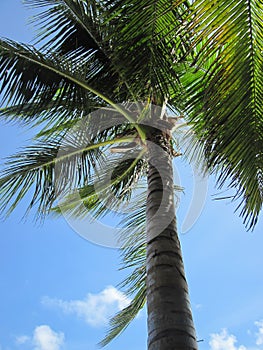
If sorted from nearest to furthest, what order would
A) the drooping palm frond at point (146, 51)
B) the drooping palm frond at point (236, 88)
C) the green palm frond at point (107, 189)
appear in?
1. the drooping palm frond at point (236, 88)
2. the drooping palm frond at point (146, 51)
3. the green palm frond at point (107, 189)

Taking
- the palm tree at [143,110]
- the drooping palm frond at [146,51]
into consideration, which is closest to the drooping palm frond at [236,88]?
the palm tree at [143,110]

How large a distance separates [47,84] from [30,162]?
1196 mm

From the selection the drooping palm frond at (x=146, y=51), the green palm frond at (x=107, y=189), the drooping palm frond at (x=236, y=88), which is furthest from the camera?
the green palm frond at (x=107, y=189)

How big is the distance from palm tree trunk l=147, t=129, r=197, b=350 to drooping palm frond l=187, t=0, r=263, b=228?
0.69 meters

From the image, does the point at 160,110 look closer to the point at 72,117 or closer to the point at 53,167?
the point at 72,117

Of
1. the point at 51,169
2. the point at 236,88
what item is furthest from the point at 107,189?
the point at 236,88

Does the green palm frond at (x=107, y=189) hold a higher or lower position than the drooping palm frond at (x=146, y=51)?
higher

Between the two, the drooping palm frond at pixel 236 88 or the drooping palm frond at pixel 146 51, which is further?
the drooping palm frond at pixel 146 51

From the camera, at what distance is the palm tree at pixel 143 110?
336 cm

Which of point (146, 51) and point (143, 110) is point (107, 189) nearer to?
point (143, 110)

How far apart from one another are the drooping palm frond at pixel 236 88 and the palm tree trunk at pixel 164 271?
69 cm

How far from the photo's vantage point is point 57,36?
5422 mm

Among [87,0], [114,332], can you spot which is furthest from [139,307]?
[87,0]

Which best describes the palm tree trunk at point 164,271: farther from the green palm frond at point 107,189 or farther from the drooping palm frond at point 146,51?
the green palm frond at point 107,189
